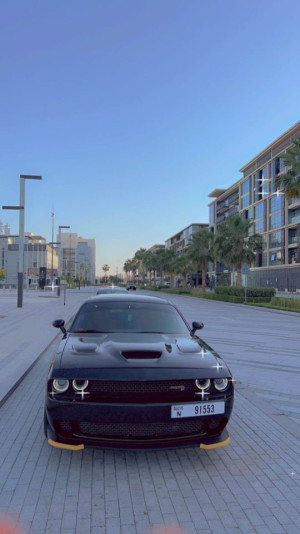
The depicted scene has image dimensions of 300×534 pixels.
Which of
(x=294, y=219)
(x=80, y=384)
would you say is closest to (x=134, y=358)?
(x=80, y=384)

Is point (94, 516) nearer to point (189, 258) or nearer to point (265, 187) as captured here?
point (189, 258)

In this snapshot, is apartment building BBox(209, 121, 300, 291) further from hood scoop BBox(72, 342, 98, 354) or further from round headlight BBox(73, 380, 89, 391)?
round headlight BBox(73, 380, 89, 391)

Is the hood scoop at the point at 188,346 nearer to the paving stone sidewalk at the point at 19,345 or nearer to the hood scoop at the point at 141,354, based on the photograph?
the hood scoop at the point at 141,354

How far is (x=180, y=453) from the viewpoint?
12.6 feet

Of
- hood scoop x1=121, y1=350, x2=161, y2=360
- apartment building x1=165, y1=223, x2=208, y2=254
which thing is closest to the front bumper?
hood scoop x1=121, y1=350, x2=161, y2=360

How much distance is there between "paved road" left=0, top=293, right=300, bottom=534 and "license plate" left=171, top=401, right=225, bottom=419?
560 mm

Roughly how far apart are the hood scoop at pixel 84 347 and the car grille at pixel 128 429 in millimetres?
720

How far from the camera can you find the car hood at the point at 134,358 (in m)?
3.34

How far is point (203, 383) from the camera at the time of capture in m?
3.44

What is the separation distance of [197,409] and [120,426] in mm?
665

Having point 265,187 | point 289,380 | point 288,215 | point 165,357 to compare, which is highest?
point 265,187

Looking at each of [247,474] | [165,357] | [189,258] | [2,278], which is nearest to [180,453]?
[247,474]

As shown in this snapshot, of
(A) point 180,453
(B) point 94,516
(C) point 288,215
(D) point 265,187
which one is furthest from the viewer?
(D) point 265,187

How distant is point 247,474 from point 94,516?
1.43m
